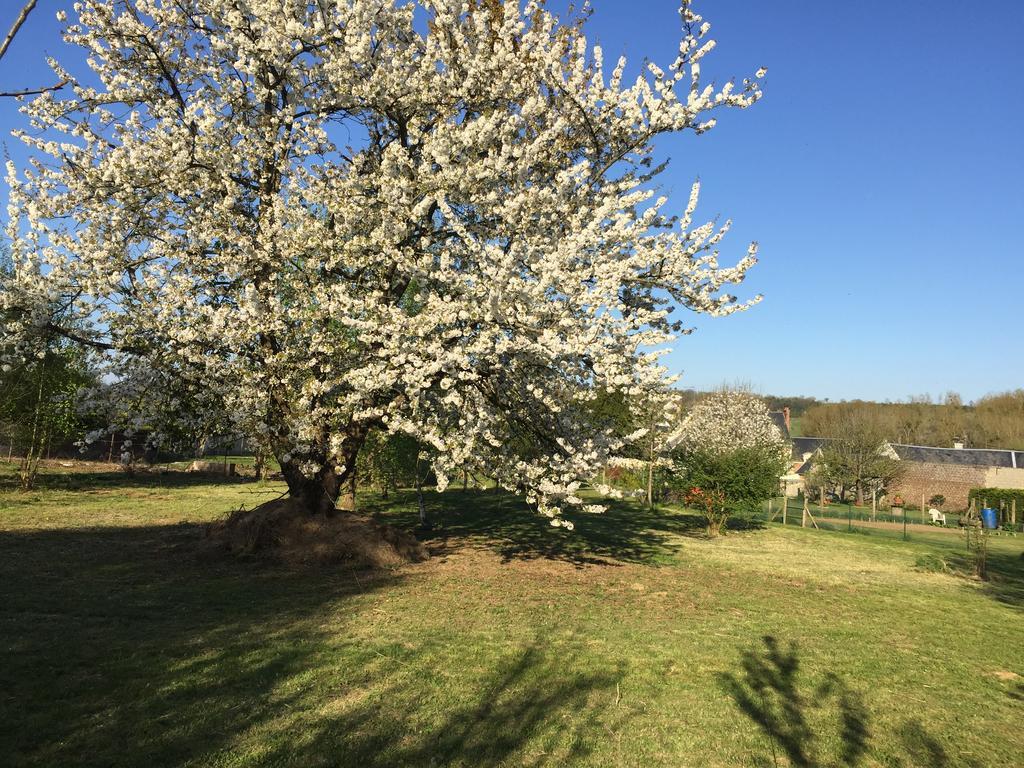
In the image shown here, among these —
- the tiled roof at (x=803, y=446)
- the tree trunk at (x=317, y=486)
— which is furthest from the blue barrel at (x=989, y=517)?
the tiled roof at (x=803, y=446)

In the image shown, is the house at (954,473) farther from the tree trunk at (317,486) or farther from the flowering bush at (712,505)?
the tree trunk at (317,486)

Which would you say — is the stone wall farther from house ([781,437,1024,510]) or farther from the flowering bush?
the flowering bush

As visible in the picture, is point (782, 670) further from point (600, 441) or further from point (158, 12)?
point (158, 12)

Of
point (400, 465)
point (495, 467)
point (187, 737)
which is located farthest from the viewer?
point (400, 465)

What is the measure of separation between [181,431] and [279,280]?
3.68 meters

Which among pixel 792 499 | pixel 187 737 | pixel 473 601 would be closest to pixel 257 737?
pixel 187 737

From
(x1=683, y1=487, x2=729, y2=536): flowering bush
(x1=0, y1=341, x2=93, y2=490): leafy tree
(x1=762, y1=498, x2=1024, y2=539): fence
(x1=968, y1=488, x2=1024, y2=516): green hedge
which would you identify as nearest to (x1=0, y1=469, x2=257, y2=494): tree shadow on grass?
(x1=0, y1=341, x2=93, y2=490): leafy tree

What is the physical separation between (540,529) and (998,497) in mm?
36818

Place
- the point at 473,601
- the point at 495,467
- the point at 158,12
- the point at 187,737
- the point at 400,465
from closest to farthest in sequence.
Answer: the point at 187,737 < the point at 473,601 < the point at 158,12 < the point at 495,467 < the point at 400,465

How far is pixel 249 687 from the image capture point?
21.2 ft

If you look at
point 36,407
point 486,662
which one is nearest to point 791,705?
point 486,662

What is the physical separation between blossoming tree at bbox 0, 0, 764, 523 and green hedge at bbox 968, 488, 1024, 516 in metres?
38.3

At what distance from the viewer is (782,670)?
808cm

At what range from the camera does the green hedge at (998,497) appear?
131 feet
